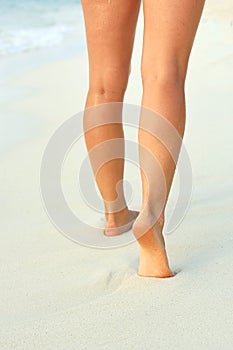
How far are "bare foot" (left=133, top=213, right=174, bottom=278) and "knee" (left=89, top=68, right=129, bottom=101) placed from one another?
43 centimetres

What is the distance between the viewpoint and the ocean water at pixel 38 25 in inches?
276

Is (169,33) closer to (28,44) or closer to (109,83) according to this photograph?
(109,83)

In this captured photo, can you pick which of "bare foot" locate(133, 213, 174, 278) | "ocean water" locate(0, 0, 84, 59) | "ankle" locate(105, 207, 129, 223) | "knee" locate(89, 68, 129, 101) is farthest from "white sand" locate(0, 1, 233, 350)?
"ocean water" locate(0, 0, 84, 59)

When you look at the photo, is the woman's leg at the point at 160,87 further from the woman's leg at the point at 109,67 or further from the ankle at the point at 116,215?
the ankle at the point at 116,215

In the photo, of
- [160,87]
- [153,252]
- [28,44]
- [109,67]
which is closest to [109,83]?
[109,67]

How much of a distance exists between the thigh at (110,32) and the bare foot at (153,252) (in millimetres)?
476

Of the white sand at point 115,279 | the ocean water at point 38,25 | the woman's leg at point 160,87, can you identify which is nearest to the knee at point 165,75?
the woman's leg at point 160,87

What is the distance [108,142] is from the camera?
1.92 m

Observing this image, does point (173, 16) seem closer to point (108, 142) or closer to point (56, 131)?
point (108, 142)

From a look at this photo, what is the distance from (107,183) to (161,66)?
1.61 ft

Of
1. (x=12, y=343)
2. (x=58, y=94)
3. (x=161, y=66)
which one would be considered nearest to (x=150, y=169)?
(x=161, y=66)

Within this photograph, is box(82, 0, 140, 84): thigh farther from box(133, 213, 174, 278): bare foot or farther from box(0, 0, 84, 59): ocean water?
box(0, 0, 84, 59): ocean water

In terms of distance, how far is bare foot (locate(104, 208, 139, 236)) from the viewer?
2.04 metres

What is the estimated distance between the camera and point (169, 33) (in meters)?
1.56
